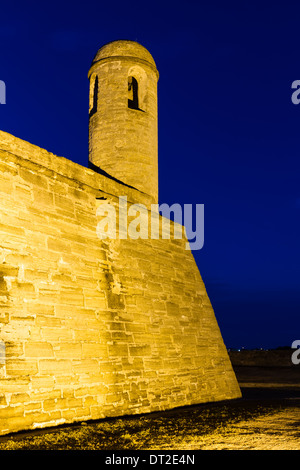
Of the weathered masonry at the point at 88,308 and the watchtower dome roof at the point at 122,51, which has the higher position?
the watchtower dome roof at the point at 122,51

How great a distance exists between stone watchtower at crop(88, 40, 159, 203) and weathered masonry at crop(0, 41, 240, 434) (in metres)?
0.07

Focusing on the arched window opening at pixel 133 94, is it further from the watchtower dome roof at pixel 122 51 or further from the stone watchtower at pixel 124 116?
the watchtower dome roof at pixel 122 51

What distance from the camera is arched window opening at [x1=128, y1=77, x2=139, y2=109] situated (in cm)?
1424

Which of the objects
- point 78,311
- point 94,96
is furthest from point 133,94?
point 78,311

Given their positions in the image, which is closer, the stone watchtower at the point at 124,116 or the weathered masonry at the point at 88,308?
the weathered masonry at the point at 88,308

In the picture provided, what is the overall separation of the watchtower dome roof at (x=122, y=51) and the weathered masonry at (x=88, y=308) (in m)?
2.50

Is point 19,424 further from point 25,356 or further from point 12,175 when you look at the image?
point 12,175

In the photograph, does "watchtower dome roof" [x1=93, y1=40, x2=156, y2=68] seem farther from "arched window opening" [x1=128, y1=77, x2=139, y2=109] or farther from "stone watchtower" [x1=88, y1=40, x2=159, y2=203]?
"arched window opening" [x1=128, y1=77, x2=139, y2=109]

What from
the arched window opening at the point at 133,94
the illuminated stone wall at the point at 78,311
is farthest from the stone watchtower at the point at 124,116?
the illuminated stone wall at the point at 78,311

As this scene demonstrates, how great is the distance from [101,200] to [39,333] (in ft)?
11.1

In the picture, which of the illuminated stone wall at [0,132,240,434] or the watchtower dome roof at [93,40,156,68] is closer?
the illuminated stone wall at [0,132,240,434]

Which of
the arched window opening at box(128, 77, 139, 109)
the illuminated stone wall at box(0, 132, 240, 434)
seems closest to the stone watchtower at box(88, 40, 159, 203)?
the arched window opening at box(128, 77, 139, 109)

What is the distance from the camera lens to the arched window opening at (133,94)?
561 inches
